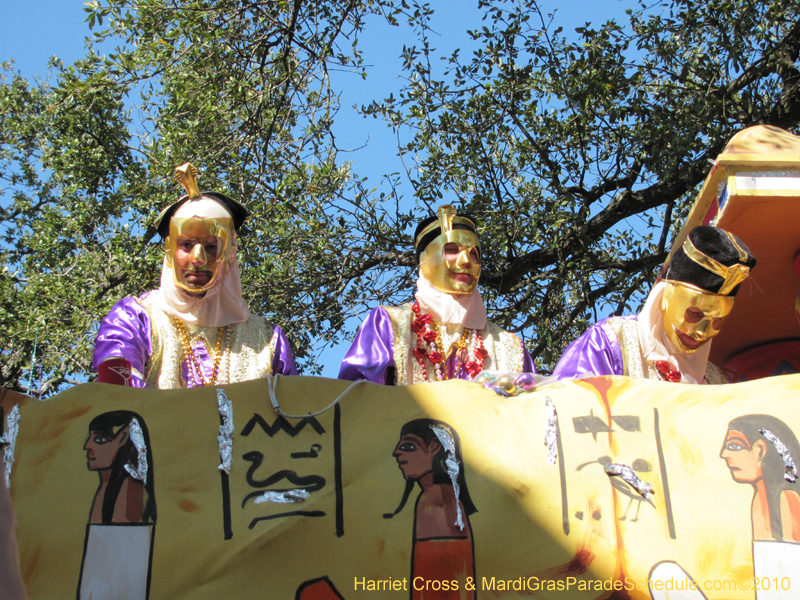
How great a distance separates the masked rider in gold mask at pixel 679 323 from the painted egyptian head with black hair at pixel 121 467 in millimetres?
2051

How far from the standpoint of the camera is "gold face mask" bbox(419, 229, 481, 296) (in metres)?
4.77

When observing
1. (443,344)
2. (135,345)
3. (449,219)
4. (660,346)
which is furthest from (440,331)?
(135,345)

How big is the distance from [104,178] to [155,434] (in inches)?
223

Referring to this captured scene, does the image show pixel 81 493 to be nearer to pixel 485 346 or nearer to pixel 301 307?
pixel 485 346

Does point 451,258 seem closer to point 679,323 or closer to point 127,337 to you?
point 679,323

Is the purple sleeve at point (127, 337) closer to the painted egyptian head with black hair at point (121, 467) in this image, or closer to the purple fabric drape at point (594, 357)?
the painted egyptian head with black hair at point (121, 467)

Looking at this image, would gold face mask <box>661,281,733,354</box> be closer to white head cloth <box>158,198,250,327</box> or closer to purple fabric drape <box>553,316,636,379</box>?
purple fabric drape <box>553,316,636,379</box>

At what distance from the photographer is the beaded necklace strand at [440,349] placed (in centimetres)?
457

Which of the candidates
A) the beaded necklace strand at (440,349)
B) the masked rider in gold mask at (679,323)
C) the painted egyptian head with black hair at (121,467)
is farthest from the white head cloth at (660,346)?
the painted egyptian head with black hair at (121,467)

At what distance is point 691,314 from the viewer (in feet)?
13.8

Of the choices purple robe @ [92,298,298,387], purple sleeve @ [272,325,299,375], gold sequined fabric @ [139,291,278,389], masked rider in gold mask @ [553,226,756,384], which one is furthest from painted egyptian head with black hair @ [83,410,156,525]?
masked rider in gold mask @ [553,226,756,384]

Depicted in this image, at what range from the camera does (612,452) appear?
3.04 m

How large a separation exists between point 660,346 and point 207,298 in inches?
86.2

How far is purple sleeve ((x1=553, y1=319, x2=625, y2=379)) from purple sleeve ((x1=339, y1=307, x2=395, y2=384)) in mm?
826
